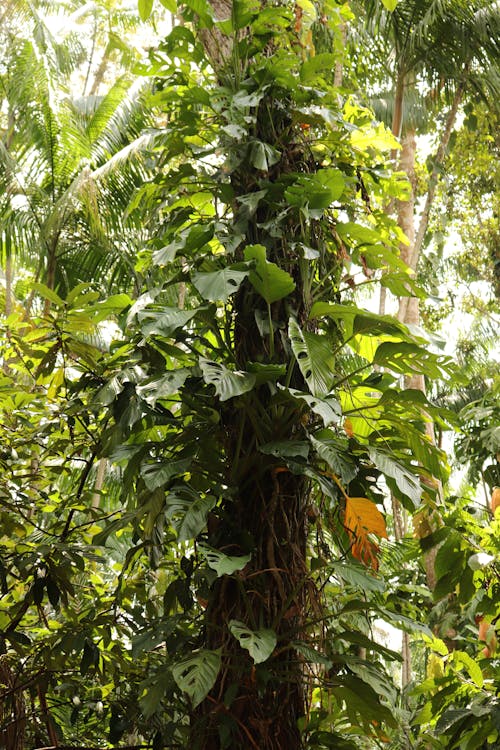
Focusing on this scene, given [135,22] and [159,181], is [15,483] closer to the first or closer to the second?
[159,181]

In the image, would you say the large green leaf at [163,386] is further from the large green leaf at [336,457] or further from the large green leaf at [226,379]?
the large green leaf at [336,457]

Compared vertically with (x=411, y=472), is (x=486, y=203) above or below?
above

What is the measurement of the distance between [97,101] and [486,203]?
5.06m

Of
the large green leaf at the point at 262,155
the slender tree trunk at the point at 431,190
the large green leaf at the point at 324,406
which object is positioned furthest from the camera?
the slender tree trunk at the point at 431,190

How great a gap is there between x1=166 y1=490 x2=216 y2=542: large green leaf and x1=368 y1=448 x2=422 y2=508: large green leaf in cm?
43

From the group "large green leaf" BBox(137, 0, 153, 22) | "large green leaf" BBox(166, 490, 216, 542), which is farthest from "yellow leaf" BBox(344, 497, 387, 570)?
"large green leaf" BBox(137, 0, 153, 22)

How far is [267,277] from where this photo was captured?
6.83 ft

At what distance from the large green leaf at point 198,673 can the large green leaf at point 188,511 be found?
0.28 metres

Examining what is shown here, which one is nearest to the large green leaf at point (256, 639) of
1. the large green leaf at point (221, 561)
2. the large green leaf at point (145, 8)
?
the large green leaf at point (221, 561)

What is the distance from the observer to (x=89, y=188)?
679 cm

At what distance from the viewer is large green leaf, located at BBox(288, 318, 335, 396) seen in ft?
6.56

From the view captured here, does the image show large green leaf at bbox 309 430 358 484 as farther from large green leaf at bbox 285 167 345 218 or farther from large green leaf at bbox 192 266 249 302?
large green leaf at bbox 285 167 345 218

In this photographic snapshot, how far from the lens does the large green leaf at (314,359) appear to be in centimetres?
200

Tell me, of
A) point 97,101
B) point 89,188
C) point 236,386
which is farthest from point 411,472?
point 97,101
